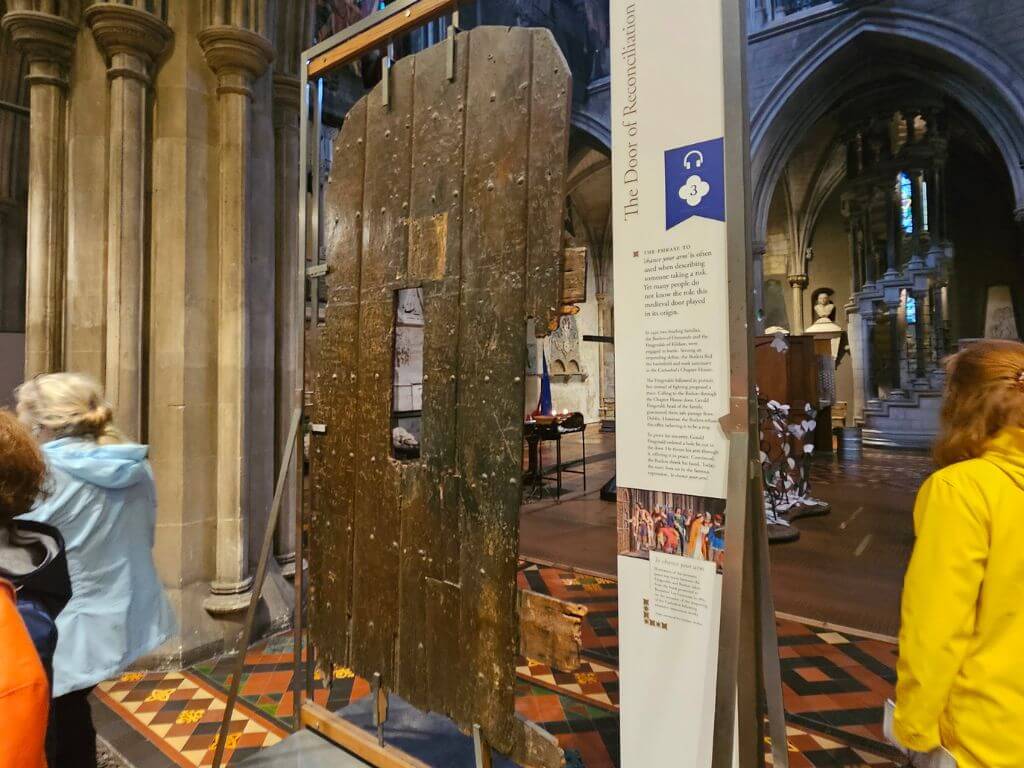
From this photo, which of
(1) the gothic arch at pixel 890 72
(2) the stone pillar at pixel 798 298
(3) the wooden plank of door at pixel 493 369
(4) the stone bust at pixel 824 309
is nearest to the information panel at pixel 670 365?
(3) the wooden plank of door at pixel 493 369

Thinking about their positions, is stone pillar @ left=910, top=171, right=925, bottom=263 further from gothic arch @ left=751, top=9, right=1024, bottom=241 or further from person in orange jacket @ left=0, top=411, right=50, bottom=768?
person in orange jacket @ left=0, top=411, right=50, bottom=768

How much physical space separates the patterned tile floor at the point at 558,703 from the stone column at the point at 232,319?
1.75 ft

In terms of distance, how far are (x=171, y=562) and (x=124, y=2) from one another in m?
3.01

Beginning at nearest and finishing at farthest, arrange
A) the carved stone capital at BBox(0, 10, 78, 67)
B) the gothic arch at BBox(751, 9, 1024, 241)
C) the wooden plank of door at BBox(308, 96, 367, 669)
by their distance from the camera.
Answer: the wooden plank of door at BBox(308, 96, 367, 669), the carved stone capital at BBox(0, 10, 78, 67), the gothic arch at BBox(751, 9, 1024, 241)

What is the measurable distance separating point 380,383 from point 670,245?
1.04m

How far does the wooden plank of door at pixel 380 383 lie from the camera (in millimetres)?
1920

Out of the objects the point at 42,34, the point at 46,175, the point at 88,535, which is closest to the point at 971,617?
the point at 88,535

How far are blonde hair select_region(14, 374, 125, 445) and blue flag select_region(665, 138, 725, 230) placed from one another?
195cm

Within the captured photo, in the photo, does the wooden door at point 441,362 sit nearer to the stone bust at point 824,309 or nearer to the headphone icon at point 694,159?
the headphone icon at point 694,159

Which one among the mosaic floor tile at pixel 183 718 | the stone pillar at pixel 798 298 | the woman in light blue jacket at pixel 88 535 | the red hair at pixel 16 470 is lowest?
the mosaic floor tile at pixel 183 718

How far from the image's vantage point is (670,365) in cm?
142

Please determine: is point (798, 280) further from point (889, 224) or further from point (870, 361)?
point (870, 361)

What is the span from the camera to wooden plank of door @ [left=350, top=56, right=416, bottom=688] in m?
1.92

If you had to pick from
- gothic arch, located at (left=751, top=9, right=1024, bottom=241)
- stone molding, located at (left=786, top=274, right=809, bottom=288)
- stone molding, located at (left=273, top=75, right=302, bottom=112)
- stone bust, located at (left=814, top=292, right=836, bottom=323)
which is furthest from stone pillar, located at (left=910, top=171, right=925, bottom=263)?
stone molding, located at (left=273, top=75, right=302, bottom=112)
